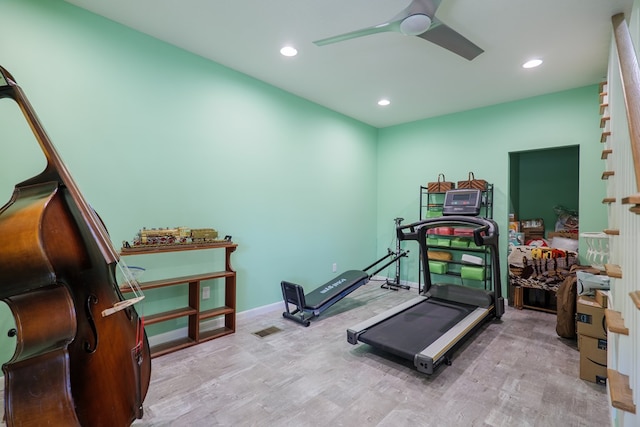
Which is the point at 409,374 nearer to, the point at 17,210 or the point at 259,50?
the point at 17,210

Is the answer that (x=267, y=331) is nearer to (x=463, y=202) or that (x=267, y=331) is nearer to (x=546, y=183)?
(x=463, y=202)

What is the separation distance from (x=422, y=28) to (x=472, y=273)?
3.33 m

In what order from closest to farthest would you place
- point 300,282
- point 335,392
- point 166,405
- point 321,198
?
point 166,405 < point 335,392 < point 300,282 < point 321,198

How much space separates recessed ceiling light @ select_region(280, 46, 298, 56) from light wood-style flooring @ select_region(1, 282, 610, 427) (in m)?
3.00

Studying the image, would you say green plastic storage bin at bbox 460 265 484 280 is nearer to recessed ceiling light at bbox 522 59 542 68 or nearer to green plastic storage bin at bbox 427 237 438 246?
green plastic storage bin at bbox 427 237 438 246

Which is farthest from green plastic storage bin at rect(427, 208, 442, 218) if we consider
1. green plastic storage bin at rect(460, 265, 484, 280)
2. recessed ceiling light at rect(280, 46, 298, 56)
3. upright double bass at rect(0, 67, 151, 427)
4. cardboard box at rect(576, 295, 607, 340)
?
upright double bass at rect(0, 67, 151, 427)

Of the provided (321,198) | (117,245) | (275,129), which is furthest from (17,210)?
(321,198)

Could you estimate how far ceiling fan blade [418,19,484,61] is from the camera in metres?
2.25

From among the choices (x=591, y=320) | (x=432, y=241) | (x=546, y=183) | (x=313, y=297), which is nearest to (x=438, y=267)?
(x=432, y=241)

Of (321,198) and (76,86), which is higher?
(76,86)

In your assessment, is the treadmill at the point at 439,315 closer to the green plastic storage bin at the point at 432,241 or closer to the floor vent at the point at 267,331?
the green plastic storage bin at the point at 432,241

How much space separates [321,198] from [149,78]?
2.67m

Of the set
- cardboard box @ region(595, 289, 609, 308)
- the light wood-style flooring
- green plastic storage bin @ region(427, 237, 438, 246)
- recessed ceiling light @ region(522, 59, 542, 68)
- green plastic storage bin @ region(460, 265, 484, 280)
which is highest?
recessed ceiling light @ region(522, 59, 542, 68)

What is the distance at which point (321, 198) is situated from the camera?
15.2 feet
